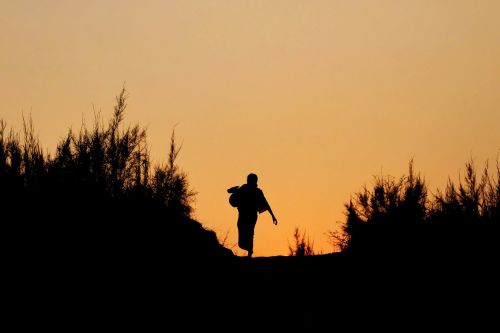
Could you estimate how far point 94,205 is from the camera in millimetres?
10375

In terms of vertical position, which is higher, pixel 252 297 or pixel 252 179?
pixel 252 179

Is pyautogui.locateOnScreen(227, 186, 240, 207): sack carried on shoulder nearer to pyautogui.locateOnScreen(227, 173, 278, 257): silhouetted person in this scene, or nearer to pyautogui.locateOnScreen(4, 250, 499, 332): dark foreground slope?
pyautogui.locateOnScreen(227, 173, 278, 257): silhouetted person

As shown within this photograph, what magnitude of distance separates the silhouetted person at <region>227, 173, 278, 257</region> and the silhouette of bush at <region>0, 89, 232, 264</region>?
1.51 m

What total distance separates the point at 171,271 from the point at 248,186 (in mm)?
5514

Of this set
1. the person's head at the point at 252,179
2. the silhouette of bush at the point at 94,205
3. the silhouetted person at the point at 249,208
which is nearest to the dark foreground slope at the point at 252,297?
the silhouette of bush at the point at 94,205

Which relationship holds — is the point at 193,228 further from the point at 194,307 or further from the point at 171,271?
the point at 194,307

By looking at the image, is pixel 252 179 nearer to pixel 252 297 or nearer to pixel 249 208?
pixel 249 208

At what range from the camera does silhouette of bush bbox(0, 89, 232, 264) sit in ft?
29.9

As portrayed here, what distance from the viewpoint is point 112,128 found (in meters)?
13.9

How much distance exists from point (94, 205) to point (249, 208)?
5125 millimetres

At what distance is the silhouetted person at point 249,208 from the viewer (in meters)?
14.9

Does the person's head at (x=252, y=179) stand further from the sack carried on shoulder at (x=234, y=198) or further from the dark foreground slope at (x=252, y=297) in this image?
the dark foreground slope at (x=252, y=297)

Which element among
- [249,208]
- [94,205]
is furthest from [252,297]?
[249,208]

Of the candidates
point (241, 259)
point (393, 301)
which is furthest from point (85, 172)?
point (393, 301)
